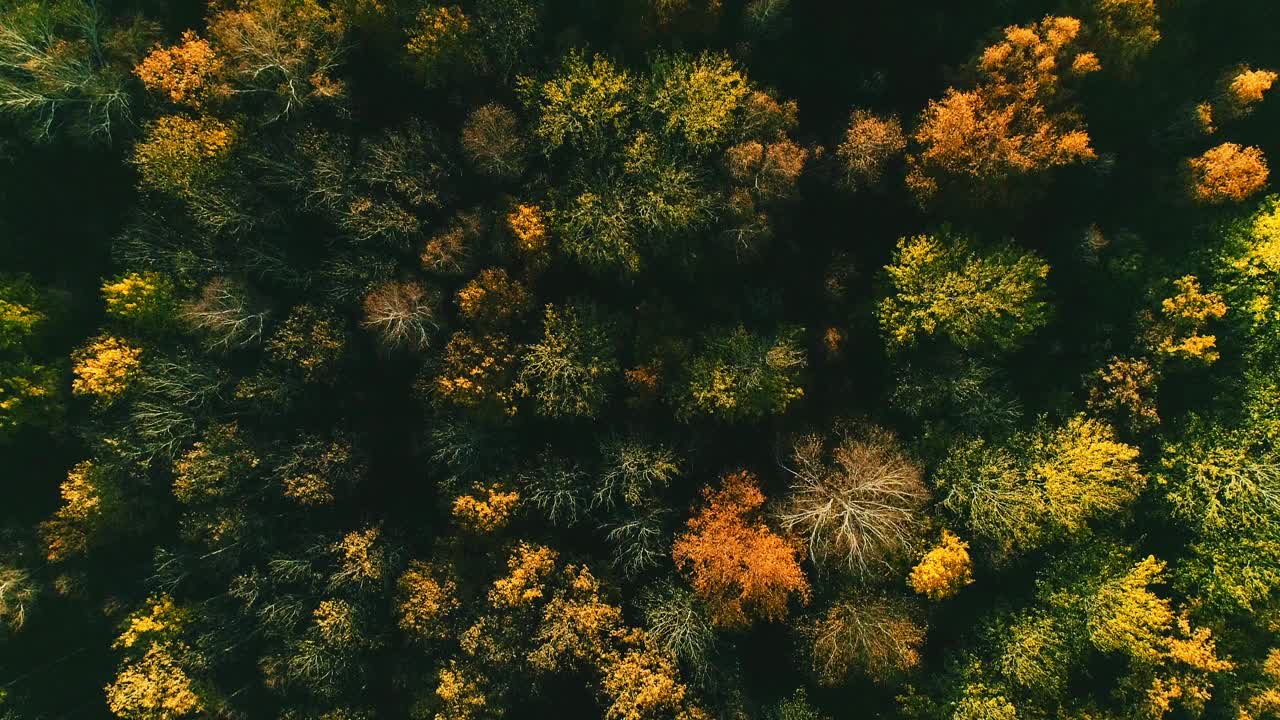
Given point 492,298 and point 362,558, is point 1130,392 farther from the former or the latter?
point 362,558

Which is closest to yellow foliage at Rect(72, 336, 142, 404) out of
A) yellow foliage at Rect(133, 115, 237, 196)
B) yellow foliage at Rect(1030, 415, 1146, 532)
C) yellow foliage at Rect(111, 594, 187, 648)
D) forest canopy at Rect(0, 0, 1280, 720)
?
forest canopy at Rect(0, 0, 1280, 720)

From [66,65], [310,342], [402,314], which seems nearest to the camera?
[402,314]

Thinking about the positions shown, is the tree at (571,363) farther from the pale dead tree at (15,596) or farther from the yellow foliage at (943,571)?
the pale dead tree at (15,596)

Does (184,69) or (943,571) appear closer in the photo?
(943,571)

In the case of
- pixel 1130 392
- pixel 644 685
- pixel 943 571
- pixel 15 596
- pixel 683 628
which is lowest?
pixel 15 596

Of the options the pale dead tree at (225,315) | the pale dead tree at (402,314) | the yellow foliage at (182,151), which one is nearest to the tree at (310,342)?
the pale dead tree at (225,315)

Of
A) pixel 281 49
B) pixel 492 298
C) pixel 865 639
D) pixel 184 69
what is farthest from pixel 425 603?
pixel 184 69

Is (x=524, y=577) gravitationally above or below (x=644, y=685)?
above

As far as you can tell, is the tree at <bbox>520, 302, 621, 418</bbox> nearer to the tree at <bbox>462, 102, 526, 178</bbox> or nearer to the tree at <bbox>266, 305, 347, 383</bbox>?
the tree at <bbox>462, 102, 526, 178</bbox>

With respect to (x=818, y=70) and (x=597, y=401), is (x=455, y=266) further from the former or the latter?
(x=818, y=70)
